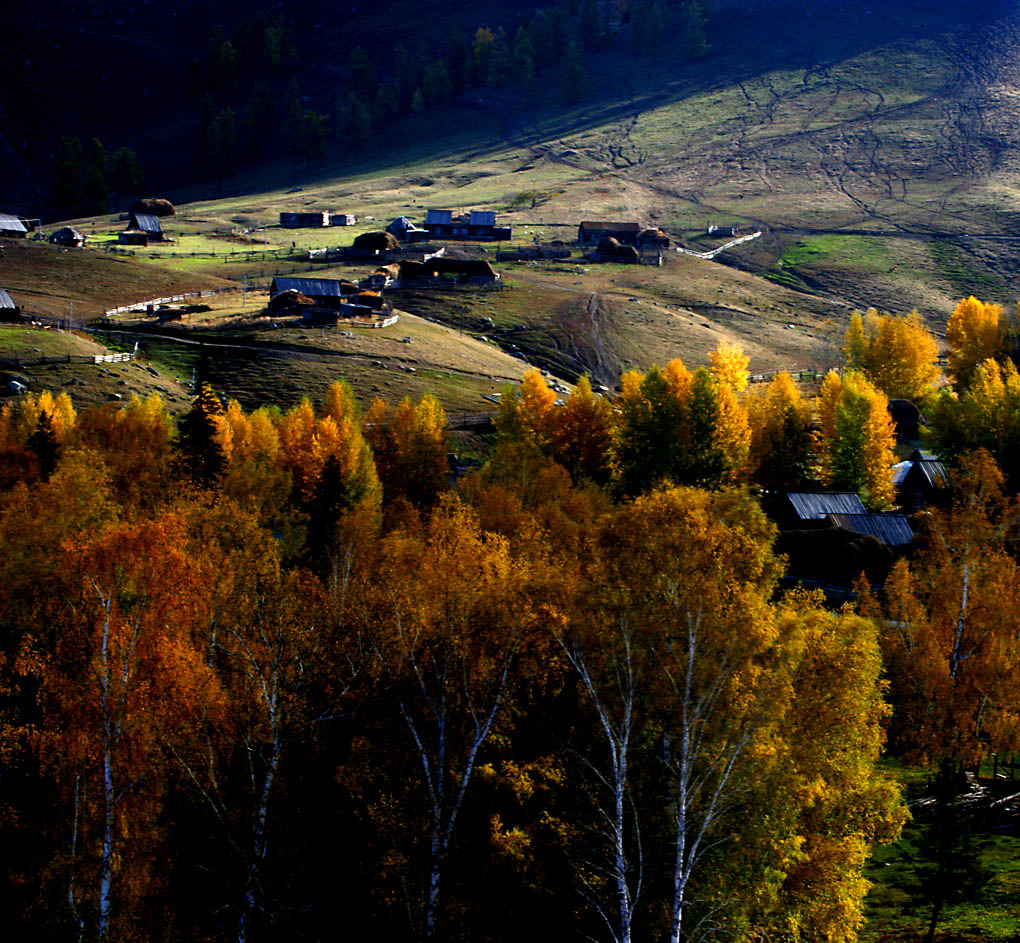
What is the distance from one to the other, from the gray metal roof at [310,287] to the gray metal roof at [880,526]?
68462 mm

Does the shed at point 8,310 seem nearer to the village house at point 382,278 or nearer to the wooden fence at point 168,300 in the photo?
the wooden fence at point 168,300

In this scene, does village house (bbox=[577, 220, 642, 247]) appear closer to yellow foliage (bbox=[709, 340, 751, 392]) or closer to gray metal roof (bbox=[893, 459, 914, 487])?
yellow foliage (bbox=[709, 340, 751, 392])

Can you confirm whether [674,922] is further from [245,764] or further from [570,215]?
[570,215]

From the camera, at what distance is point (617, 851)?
88.1ft

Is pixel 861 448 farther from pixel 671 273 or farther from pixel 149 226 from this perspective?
pixel 149 226

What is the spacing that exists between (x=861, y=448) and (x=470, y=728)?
47789 mm

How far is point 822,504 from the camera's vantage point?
66438 mm

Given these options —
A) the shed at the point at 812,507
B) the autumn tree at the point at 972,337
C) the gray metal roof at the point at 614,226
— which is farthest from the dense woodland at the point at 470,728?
the gray metal roof at the point at 614,226

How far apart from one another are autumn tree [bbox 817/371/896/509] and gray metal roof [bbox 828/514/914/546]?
6977 millimetres

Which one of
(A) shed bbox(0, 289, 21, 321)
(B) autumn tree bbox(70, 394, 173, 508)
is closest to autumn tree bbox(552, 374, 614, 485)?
(B) autumn tree bbox(70, 394, 173, 508)

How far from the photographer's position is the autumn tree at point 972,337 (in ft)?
328

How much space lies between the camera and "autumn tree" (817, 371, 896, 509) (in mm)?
72062

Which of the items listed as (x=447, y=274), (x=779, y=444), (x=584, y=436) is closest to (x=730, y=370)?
(x=779, y=444)

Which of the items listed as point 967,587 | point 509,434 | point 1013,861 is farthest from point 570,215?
point 1013,861
